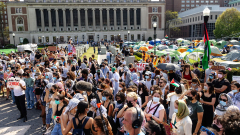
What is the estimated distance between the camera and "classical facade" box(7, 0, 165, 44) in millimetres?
→ 80938

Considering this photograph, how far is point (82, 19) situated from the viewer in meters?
88.6

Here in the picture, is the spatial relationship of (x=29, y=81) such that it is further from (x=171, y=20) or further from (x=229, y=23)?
(x=171, y=20)

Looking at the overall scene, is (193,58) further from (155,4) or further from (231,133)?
(155,4)

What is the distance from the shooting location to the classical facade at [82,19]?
80.9 metres

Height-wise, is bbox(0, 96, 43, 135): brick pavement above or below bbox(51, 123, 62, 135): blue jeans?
below

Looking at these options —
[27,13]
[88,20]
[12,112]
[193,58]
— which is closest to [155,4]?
[88,20]

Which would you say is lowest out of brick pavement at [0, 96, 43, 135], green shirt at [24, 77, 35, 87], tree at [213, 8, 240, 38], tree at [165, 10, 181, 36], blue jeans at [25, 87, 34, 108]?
brick pavement at [0, 96, 43, 135]

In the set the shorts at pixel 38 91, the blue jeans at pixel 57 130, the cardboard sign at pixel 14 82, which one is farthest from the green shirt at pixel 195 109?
the cardboard sign at pixel 14 82

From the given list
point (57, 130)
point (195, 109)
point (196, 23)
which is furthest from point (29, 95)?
point (196, 23)

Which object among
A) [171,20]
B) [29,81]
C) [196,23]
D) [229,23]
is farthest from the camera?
[171,20]

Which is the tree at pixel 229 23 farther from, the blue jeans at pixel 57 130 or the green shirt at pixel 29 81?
the blue jeans at pixel 57 130

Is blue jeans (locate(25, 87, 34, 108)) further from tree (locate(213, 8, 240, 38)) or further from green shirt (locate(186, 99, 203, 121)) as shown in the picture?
tree (locate(213, 8, 240, 38))

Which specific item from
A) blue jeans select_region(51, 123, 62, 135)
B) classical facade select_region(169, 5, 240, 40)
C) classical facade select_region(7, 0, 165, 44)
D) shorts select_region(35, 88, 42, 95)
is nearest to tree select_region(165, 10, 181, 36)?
classical facade select_region(169, 5, 240, 40)

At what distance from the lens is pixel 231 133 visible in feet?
8.76
